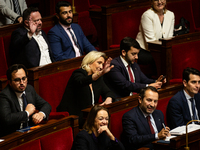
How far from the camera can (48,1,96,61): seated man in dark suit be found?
1.46 m

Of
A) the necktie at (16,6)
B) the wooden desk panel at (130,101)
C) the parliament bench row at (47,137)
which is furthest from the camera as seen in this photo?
the necktie at (16,6)

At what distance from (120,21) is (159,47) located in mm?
251

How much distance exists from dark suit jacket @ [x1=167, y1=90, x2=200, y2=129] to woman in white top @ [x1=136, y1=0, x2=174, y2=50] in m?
0.41

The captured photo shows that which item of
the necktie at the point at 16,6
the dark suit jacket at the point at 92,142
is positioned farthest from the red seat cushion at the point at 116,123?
the necktie at the point at 16,6

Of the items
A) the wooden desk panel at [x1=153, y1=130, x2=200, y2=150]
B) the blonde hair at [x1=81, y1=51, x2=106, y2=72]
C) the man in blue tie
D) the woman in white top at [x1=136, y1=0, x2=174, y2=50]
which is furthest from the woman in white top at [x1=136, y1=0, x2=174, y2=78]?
the wooden desk panel at [x1=153, y1=130, x2=200, y2=150]

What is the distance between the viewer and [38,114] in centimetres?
104

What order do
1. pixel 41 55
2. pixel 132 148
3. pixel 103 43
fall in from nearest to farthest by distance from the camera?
pixel 132 148 < pixel 41 55 < pixel 103 43

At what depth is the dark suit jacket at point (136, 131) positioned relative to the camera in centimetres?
109

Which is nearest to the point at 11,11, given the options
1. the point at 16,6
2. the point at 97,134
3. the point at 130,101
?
the point at 16,6

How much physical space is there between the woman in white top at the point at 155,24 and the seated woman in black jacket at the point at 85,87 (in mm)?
455

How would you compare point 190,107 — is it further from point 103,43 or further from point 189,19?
point 189,19

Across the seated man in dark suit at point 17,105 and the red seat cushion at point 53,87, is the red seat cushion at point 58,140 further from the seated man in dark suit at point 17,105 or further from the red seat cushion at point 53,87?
the red seat cushion at point 53,87

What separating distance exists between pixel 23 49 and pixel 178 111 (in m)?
0.56

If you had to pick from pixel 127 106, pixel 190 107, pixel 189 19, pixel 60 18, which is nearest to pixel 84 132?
pixel 127 106
